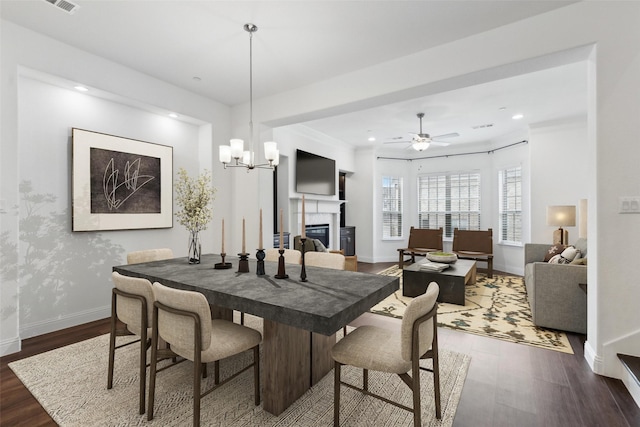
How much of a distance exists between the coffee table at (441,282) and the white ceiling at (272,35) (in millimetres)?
2412

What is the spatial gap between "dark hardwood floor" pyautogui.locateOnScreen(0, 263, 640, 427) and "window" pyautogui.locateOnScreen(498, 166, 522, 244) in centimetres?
381

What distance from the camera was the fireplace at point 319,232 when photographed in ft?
19.9

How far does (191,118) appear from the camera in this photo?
161 inches

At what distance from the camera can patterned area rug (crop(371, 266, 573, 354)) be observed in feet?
9.57

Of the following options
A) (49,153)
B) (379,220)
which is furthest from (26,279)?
(379,220)

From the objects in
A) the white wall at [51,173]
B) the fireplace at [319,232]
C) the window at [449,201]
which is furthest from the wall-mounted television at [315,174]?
the window at [449,201]

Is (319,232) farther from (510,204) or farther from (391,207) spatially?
(510,204)

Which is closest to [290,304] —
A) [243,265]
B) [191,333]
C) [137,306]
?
[191,333]

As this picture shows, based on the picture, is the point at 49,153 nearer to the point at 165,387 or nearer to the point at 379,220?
the point at 165,387

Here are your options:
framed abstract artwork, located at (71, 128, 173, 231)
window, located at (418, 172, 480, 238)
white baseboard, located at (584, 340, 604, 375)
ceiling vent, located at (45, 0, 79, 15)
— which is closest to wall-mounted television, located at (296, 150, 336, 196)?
framed abstract artwork, located at (71, 128, 173, 231)

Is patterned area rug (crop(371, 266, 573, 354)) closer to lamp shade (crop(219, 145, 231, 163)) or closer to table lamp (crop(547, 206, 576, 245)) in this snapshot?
table lamp (crop(547, 206, 576, 245))

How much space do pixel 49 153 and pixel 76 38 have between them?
1133mm

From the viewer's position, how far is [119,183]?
3.48 meters

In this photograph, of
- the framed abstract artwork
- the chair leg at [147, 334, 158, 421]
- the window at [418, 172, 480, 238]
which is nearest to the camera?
the chair leg at [147, 334, 158, 421]
